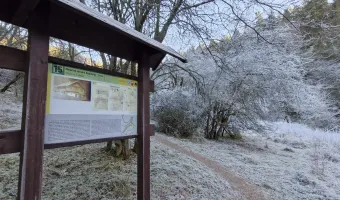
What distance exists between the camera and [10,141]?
1340 mm

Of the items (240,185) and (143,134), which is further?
(240,185)

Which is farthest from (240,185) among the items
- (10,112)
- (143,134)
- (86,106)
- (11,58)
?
(10,112)

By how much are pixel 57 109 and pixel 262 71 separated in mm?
6593

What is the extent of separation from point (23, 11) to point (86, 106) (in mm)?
818

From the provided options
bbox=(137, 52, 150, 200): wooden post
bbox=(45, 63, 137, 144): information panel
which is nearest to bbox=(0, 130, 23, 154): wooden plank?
bbox=(45, 63, 137, 144): information panel

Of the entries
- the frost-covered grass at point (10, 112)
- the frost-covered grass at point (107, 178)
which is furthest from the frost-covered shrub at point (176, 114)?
the frost-covered grass at point (10, 112)

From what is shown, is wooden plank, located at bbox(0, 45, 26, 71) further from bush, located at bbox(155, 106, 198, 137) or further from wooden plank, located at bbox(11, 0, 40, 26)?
bush, located at bbox(155, 106, 198, 137)

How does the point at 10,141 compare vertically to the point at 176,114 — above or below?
below

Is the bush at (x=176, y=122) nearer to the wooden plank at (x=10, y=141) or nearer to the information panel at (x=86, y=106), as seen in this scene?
the information panel at (x=86, y=106)

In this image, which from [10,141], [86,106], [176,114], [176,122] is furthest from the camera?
[176,122]

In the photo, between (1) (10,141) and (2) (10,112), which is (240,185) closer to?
(1) (10,141)

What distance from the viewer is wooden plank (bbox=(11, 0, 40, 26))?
130cm

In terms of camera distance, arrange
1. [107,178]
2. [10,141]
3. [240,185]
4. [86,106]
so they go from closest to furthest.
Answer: [10,141] < [86,106] < [107,178] < [240,185]

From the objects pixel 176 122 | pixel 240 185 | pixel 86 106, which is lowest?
pixel 240 185
